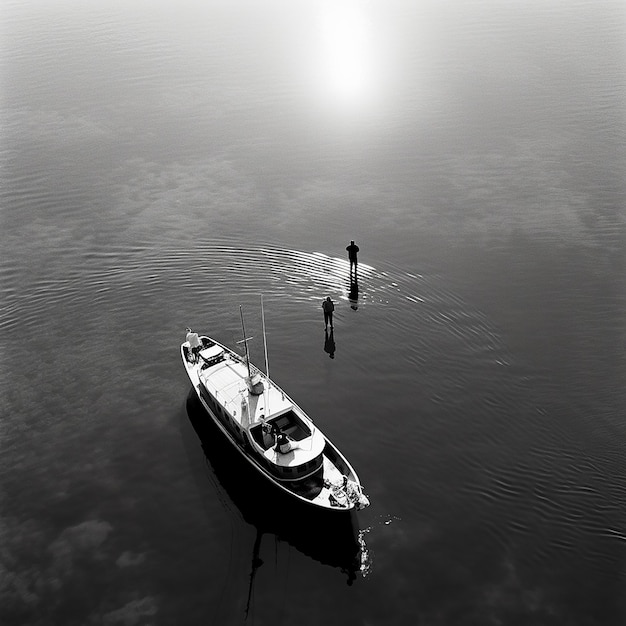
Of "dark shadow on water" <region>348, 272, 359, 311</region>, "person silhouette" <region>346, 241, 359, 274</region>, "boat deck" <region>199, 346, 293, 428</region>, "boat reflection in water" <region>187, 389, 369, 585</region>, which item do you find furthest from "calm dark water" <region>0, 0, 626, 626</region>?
"boat deck" <region>199, 346, 293, 428</region>

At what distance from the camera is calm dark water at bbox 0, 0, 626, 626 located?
91.1 feet

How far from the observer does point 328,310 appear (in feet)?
139

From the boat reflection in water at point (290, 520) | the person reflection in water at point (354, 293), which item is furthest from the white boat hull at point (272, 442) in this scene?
the person reflection in water at point (354, 293)

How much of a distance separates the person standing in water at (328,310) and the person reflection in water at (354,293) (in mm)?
3181

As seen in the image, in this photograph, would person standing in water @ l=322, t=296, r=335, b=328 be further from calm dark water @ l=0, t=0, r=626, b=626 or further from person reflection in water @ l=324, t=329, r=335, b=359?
calm dark water @ l=0, t=0, r=626, b=626

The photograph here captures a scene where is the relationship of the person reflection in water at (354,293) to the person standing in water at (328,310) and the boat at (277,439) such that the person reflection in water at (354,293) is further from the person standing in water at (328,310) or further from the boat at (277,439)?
the boat at (277,439)

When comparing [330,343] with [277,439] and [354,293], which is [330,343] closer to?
[354,293]

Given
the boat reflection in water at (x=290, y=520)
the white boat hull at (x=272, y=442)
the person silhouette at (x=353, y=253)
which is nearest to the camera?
the boat reflection in water at (x=290, y=520)

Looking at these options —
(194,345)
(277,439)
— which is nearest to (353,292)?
(194,345)

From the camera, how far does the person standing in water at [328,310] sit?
42.2 m

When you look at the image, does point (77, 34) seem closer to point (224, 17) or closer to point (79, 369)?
point (224, 17)

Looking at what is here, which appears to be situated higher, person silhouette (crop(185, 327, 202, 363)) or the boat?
person silhouette (crop(185, 327, 202, 363))

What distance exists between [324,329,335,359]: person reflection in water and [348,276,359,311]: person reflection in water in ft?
11.9

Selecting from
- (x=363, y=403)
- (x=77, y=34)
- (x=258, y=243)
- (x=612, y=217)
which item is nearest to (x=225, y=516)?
(x=363, y=403)
